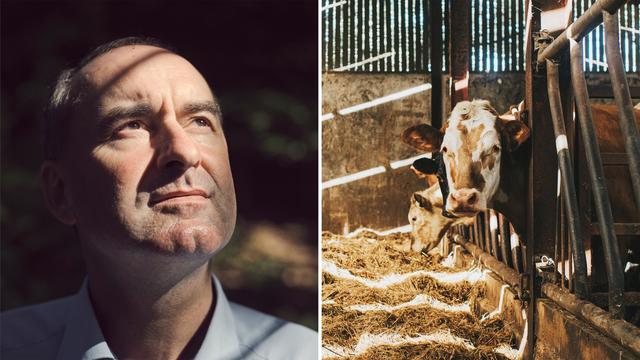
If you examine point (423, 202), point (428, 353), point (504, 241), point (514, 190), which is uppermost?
point (514, 190)

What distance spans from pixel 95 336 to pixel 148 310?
17 cm

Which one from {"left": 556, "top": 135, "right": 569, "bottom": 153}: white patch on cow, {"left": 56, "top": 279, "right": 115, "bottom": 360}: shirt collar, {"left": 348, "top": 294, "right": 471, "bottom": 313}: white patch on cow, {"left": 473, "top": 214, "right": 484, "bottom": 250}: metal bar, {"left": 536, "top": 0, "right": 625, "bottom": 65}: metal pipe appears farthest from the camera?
{"left": 473, "top": 214, "right": 484, "bottom": 250}: metal bar

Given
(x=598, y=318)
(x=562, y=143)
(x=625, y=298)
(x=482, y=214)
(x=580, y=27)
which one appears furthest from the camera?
(x=482, y=214)

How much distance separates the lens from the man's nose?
1858 mm

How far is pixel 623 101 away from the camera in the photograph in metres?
1.96

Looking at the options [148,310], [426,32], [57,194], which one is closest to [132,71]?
[57,194]

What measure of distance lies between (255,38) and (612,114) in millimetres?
1980

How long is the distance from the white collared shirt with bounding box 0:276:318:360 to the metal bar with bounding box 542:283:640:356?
3.29 feet

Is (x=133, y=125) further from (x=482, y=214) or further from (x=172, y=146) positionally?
(x=482, y=214)

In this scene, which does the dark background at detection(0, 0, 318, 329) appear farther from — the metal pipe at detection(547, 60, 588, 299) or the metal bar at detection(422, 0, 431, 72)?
the metal bar at detection(422, 0, 431, 72)

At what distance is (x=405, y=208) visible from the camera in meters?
3.68

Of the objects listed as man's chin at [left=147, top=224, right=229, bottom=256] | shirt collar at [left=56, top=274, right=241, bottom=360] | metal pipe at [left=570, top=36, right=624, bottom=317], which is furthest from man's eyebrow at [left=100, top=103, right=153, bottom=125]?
metal pipe at [left=570, top=36, right=624, bottom=317]

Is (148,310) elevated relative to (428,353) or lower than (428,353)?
elevated

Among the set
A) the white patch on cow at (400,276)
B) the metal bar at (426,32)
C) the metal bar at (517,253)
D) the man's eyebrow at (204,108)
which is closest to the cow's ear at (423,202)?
the white patch on cow at (400,276)
